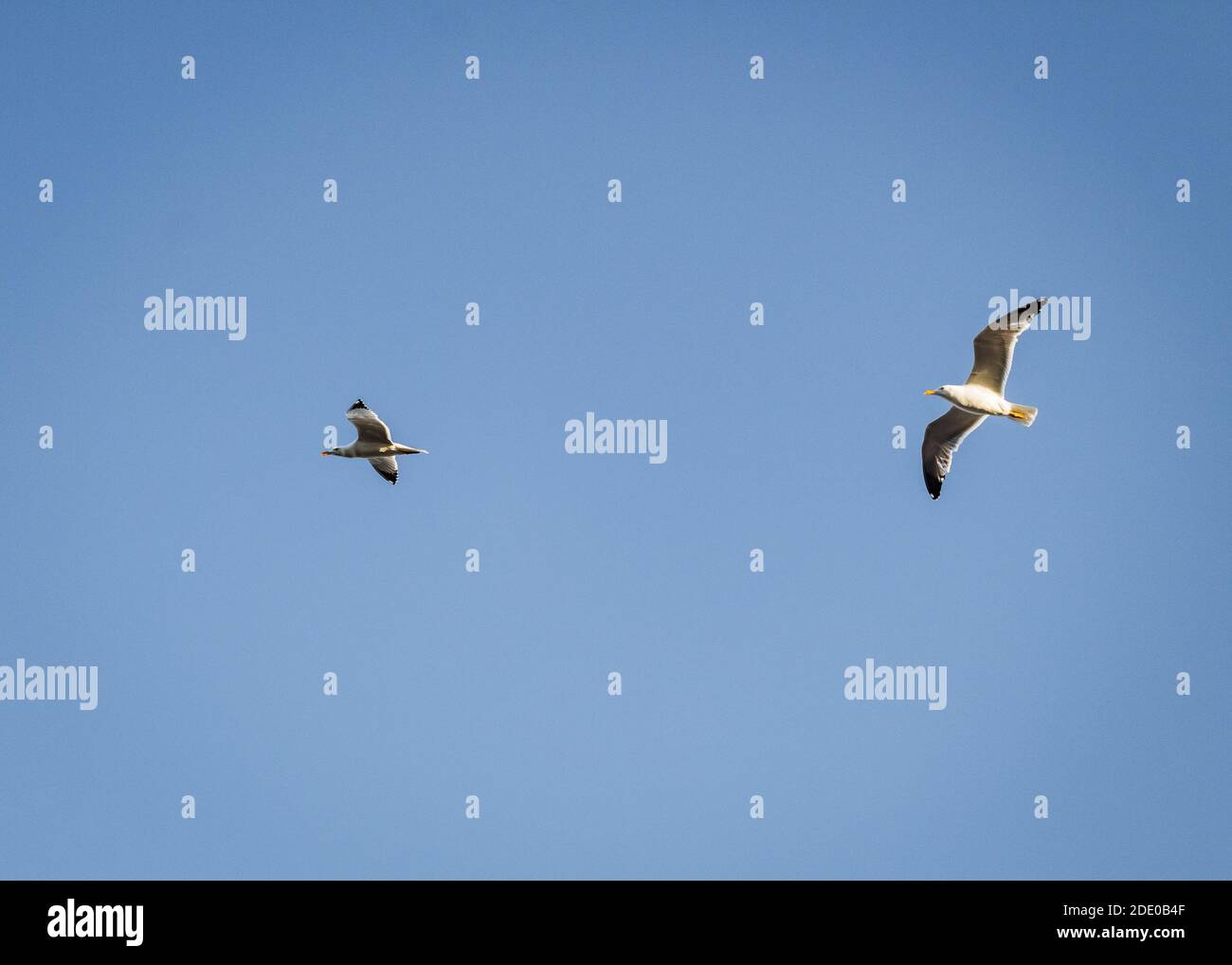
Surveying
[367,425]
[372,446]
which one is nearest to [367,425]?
[367,425]

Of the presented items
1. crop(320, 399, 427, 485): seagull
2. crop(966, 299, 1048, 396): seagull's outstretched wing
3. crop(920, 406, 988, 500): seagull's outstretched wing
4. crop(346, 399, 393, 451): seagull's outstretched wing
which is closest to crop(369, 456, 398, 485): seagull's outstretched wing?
crop(320, 399, 427, 485): seagull

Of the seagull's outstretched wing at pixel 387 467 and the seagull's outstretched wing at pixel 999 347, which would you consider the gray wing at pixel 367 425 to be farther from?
the seagull's outstretched wing at pixel 999 347

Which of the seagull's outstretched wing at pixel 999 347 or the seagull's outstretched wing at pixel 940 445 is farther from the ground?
the seagull's outstretched wing at pixel 999 347

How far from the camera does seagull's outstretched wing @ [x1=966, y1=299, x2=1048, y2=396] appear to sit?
1590 centimetres

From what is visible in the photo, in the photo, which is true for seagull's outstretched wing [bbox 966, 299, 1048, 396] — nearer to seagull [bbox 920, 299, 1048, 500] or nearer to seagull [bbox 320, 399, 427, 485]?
seagull [bbox 920, 299, 1048, 500]

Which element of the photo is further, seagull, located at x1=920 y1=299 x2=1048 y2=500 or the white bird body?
the white bird body

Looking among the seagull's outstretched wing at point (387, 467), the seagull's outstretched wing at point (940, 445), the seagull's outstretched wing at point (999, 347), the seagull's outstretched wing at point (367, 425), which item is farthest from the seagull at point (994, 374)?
the seagull's outstretched wing at point (387, 467)

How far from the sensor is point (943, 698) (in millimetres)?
23109

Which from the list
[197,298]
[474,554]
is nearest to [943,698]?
[474,554]

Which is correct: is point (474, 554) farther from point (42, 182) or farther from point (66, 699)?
point (42, 182)

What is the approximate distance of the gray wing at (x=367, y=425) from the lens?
666 inches

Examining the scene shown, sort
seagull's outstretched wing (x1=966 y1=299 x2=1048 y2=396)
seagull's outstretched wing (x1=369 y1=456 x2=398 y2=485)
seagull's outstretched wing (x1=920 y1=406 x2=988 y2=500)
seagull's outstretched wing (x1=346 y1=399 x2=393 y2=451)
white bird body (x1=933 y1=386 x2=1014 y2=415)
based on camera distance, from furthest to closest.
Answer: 1. seagull's outstretched wing (x1=369 y1=456 x2=398 y2=485)
2. seagull's outstretched wing (x1=920 y1=406 x2=988 y2=500)
3. seagull's outstretched wing (x1=346 y1=399 x2=393 y2=451)
4. white bird body (x1=933 y1=386 x2=1014 y2=415)
5. seagull's outstretched wing (x1=966 y1=299 x2=1048 y2=396)

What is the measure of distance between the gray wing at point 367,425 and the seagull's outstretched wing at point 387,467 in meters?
0.95

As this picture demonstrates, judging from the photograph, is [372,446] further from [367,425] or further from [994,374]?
[994,374]
